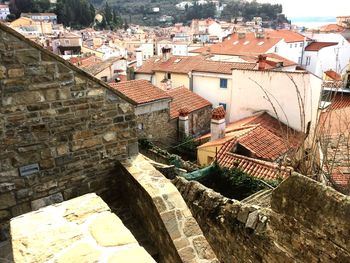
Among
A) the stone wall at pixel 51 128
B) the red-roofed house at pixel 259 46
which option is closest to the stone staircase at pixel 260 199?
the stone wall at pixel 51 128

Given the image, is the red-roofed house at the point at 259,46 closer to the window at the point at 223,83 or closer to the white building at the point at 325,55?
the white building at the point at 325,55

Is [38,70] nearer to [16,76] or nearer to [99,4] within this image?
[16,76]

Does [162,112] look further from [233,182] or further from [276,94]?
[233,182]

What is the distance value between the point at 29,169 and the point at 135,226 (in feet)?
5.14

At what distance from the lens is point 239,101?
18.0 m

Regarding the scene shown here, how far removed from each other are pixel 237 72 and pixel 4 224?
49.8 ft

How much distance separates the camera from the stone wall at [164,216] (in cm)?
346

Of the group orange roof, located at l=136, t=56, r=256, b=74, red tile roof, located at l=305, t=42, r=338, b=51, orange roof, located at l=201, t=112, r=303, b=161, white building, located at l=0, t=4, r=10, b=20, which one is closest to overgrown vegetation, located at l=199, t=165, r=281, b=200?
orange roof, located at l=201, t=112, r=303, b=161

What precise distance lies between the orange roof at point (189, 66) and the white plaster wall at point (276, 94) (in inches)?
129

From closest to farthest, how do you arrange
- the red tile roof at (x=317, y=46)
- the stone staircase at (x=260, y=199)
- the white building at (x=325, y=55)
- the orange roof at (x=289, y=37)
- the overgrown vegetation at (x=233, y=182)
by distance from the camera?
the stone staircase at (x=260, y=199), the overgrown vegetation at (x=233, y=182), the white building at (x=325, y=55), the red tile roof at (x=317, y=46), the orange roof at (x=289, y=37)

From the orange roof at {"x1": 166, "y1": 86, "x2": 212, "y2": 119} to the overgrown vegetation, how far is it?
876cm

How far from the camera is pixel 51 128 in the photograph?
4.17 m

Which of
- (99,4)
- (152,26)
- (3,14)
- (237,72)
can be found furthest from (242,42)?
(99,4)

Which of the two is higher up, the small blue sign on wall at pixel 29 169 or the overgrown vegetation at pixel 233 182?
the small blue sign on wall at pixel 29 169
